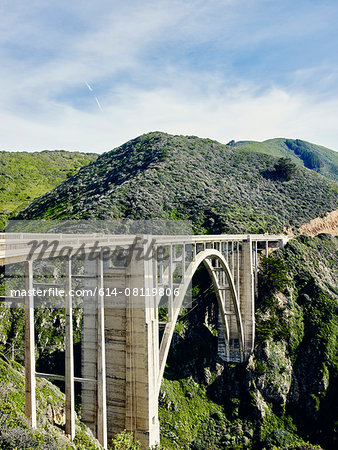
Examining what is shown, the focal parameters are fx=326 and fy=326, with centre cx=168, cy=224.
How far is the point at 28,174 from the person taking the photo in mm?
69062

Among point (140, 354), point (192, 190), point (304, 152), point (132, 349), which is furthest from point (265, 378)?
point (304, 152)

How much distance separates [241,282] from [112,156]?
151ft

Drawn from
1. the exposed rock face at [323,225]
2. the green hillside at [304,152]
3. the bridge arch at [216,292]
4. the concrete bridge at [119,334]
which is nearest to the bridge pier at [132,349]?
the concrete bridge at [119,334]

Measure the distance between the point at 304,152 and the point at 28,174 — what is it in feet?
406

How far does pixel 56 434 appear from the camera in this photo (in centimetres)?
841

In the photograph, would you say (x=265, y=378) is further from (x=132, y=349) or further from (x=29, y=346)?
(x=29, y=346)

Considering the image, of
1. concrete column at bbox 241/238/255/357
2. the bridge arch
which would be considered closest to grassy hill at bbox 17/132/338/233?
concrete column at bbox 241/238/255/357

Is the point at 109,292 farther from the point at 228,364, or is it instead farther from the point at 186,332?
the point at 228,364

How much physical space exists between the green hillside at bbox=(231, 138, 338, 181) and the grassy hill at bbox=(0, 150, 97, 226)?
71.3 meters

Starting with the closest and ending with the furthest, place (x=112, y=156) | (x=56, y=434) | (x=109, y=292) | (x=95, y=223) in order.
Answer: (x=56, y=434)
(x=109, y=292)
(x=95, y=223)
(x=112, y=156)

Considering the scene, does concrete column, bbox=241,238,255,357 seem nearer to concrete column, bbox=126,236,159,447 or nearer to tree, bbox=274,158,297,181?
concrete column, bbox=126,236,159,447

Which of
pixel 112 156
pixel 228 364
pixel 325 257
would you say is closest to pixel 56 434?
pixel 228 364

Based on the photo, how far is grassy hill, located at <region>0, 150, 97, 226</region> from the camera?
187 feet

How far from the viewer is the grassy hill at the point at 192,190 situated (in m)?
38.5
